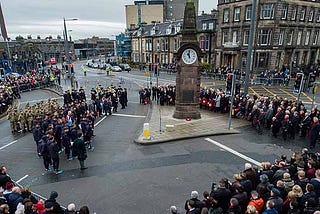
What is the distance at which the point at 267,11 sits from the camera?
34.5 metres

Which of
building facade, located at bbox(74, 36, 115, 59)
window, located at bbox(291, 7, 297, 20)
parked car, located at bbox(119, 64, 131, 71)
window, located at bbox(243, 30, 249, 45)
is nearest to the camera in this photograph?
window, located at bbox(291, 7, 297, 20)

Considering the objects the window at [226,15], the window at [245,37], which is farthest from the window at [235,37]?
the window at [226,15]

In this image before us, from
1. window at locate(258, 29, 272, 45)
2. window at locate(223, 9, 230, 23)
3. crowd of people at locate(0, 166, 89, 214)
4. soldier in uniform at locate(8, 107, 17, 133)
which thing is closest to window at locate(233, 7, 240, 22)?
window at locate(223, 9, 230, 23)

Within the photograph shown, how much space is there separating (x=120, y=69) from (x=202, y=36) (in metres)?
19.8

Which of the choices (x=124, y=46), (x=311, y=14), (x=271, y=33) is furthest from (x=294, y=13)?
(x=124, y=46)

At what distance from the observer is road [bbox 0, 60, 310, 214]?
27.6 feet

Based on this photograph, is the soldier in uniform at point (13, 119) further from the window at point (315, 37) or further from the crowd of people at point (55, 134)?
the window at point (315, 37)

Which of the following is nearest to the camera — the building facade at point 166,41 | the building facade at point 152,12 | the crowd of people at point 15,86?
the crowd of people at point 15,86

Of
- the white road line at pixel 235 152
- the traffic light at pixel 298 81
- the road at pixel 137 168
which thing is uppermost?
the traffic light at pixel 298 81

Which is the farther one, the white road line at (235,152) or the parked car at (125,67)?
the parked car at (125,67)

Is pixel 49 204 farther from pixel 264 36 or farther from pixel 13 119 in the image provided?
pixel 264 36

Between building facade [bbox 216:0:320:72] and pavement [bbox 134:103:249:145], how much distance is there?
68.2ft

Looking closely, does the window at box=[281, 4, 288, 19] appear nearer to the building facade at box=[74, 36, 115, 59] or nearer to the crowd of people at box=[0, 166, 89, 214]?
the crowd of people at box=[0, 166, 89, 214]

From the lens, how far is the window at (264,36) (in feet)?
115
